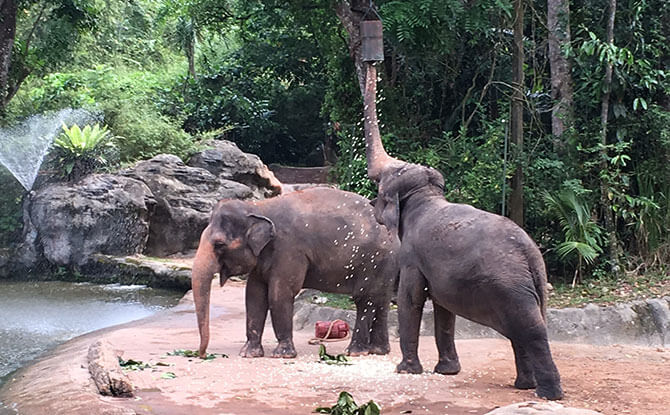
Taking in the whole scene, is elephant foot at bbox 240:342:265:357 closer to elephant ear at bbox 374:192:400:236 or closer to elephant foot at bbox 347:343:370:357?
elephant foot at bbox 347:343:370:357

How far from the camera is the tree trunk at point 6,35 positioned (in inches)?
687

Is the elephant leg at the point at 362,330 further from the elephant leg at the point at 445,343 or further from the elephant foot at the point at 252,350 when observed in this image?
the elephant leg at the point at 445,343

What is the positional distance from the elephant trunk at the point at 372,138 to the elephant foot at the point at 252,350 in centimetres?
212

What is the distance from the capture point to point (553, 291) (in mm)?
10352

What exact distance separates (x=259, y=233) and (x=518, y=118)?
15.4 feet

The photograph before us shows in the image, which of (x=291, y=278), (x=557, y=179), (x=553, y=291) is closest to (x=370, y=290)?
(x=291, y=278)

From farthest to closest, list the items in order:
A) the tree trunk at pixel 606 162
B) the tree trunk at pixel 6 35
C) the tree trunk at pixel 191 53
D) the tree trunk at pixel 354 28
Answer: the tree trunk at pixel 191 53, the tree trunk at pixel 6 35, the tree trunk at pixel 354 28, the tree trunk at pixel 606 162

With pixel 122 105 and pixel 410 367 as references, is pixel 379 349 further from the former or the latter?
pixel 122 105

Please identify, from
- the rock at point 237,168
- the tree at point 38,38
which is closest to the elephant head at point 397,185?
the rock at point 237,168

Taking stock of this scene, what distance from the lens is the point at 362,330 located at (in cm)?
855

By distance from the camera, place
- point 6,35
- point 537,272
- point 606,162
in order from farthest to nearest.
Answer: point 6,35 < point 606,162 < point 537,272

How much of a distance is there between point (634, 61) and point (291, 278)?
571 centimetres

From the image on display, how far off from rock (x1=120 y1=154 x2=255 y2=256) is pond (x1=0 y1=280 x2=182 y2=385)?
235 centimetres

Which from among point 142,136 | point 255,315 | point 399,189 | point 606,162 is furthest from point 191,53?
point 399,189
